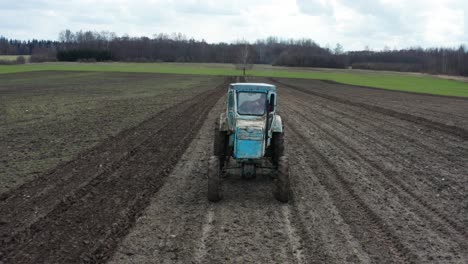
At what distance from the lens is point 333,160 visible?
521 inches

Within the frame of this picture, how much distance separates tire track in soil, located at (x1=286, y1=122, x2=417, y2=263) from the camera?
6875 millimetres

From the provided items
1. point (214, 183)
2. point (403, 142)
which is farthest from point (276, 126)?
point (403, 142)

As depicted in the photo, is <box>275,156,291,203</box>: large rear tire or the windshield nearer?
<box>275,156,291,203</box>: large rear tire

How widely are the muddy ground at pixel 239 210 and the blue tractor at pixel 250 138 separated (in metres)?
0.42

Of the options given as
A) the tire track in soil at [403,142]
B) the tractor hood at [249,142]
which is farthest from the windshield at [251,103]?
the tire track in soil at [403,142]

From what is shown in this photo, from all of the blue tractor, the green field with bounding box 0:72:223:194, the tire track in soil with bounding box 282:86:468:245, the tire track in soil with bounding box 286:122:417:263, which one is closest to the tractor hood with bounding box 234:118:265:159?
the blue tractor

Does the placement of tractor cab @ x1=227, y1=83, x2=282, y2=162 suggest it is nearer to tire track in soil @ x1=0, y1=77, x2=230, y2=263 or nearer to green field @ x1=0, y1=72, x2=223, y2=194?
tire track in soil @ x1=0, y1=77, x2=230, y2=263

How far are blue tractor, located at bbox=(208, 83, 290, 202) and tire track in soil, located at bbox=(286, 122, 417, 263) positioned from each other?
120cm

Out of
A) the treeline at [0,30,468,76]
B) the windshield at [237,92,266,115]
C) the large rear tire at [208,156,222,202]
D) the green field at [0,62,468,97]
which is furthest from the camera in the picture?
the treeline at [0,30,468,76]

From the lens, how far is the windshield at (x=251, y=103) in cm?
1012

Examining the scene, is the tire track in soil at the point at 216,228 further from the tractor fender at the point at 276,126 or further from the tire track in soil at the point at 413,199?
the tire track in soil at the point at 413,199

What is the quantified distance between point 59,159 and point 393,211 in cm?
803

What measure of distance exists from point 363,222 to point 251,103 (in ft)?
11.2

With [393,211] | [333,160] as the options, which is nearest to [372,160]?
[333,160]
